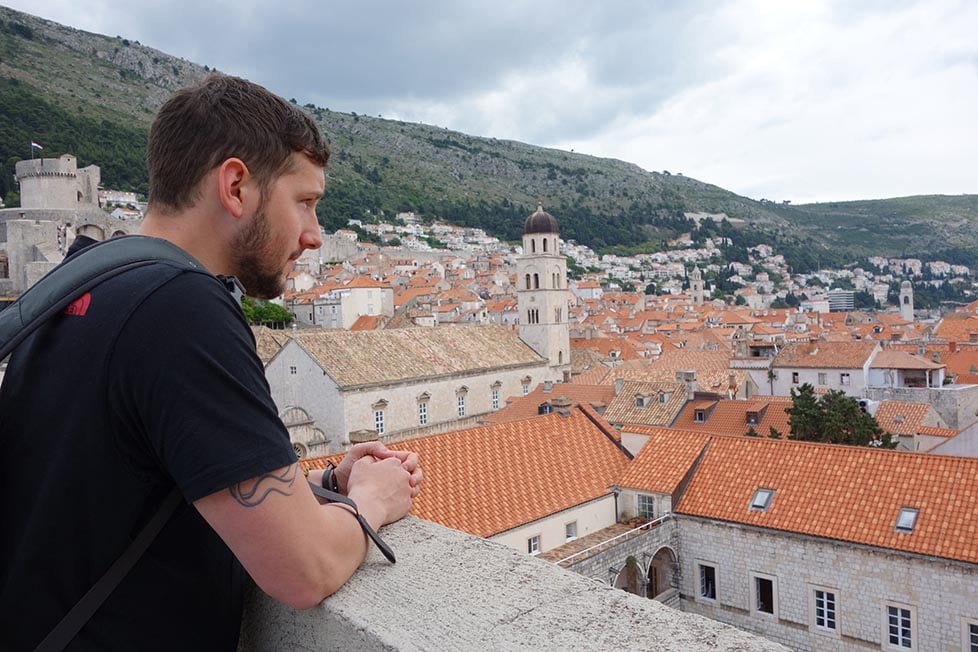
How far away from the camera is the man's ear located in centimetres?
173

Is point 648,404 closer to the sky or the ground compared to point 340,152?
closer to the ground

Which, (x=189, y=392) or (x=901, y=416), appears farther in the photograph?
(x=901, y=416)

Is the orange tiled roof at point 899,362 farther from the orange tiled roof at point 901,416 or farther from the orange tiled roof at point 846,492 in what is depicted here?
the orange tiled roof at point 846,492

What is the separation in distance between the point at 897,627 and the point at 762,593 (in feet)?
7.97

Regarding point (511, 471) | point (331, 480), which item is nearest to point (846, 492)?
point (511, 471)

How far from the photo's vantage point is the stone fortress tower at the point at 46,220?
51.9 m

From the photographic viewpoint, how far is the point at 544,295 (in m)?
38.6

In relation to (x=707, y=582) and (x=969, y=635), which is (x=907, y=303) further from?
(x=969, y=635)

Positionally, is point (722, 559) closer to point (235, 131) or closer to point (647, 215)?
point (235, 131)

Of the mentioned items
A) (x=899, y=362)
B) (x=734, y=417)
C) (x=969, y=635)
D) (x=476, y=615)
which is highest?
(x=476, y=615)

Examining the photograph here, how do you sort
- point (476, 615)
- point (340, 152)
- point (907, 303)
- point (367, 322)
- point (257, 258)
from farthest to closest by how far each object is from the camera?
point (340, 152)
point (907, 303)
point (367, 322)
point (257, 258)
point (476, 615)

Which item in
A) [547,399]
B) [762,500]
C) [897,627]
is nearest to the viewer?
[897,627]

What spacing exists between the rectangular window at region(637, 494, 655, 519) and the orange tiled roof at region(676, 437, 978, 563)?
0.75 meters

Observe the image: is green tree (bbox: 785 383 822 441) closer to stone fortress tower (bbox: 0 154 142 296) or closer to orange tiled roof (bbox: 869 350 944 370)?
orange tiled roof (bbox: 869 350 944 370)
